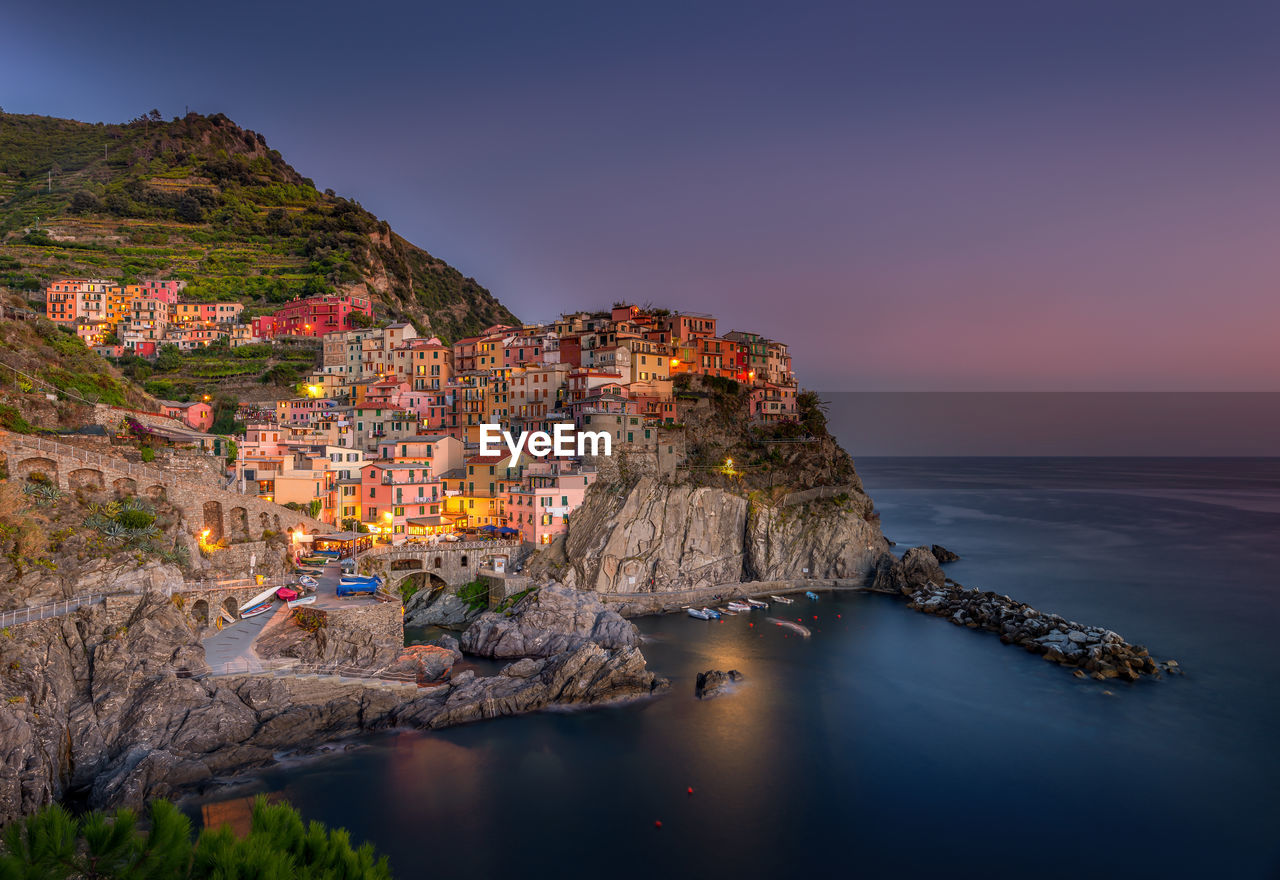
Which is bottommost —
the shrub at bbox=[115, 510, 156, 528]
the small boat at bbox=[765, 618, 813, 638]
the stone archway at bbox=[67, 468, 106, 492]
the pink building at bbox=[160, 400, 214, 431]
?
the small boat at bbox=[765, 618, 813, 638]

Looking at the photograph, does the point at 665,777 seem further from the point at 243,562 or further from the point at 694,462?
the point at 694,462

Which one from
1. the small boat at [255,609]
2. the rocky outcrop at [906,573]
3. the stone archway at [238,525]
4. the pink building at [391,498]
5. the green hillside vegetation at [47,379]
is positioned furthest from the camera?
the rocky outcrop at [906,573]

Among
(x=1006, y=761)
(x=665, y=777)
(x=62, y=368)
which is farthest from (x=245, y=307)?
(x=1006, y=761)

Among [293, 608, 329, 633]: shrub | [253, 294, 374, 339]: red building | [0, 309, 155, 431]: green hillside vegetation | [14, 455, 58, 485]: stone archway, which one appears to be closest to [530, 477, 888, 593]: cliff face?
[293, 608, 329, 633]: shrub

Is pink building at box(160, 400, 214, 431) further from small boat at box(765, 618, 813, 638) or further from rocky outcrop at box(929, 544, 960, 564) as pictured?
rocky outcrop at box(929, 544, 960, 564)

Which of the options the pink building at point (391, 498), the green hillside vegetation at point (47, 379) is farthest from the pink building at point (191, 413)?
the pink building at point (391, 498)

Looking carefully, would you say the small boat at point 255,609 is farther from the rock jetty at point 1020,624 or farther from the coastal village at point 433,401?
the rock jetty at point 1020,624
